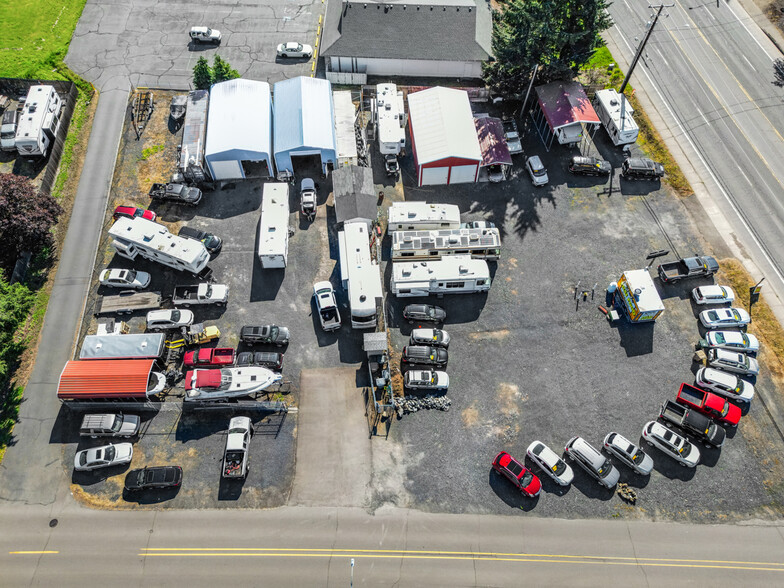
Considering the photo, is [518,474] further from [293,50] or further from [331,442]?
[293,50]

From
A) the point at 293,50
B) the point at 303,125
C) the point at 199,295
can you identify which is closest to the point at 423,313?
the point at 199,295

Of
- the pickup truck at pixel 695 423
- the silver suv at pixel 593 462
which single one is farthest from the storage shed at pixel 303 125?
the pickup truck at pixel 695 423

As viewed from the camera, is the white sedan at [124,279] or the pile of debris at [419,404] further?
the white sedan at [124,279]

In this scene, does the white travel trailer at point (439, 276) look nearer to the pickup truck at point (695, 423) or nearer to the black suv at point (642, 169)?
the pickup truck at point (695, 423)

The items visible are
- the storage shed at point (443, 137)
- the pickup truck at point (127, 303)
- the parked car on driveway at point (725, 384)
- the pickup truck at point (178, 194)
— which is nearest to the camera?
the parked car on driveway at point (725, 384)

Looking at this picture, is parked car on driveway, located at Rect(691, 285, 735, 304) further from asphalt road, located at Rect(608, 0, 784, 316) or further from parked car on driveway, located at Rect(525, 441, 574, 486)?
parked car on driveway, located at Rect(525, 441, 574, 486)

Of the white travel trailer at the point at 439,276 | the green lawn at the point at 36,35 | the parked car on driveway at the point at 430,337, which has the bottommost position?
the parked car on driveway at the point at 430,337
